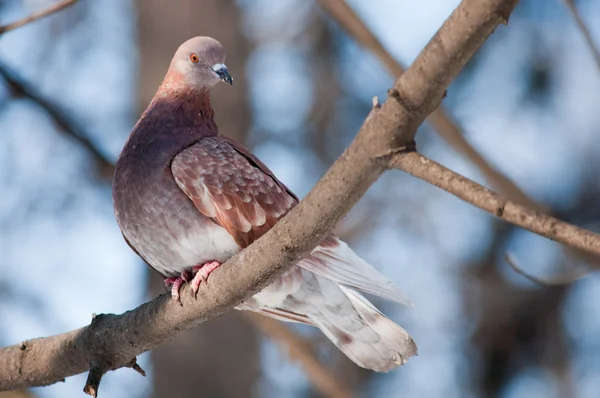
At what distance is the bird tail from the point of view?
15.1ft

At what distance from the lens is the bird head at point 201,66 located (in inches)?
193

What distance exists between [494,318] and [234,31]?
12.8 feet

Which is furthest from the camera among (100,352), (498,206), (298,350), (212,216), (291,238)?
(298,350)

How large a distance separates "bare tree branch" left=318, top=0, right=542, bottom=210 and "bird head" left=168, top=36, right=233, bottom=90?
2.40ft

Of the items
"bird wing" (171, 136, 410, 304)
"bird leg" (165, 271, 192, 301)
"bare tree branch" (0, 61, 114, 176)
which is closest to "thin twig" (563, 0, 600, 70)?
"bird wing" (171, 136, 410, 304)

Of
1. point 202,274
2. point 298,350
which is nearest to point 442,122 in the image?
point 202,274

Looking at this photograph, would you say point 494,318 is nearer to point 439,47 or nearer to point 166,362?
point 166,362

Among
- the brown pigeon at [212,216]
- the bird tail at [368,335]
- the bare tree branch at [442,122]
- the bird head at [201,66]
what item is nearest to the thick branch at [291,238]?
the brown pigeon at [212,216]

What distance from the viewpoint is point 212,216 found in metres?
4.29

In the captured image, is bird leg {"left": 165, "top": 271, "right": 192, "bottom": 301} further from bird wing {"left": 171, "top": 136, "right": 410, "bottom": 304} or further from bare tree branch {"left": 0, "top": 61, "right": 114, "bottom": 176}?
bare tree branch {"left": 0, "top": 61, "right": 114, "bottom": 176}

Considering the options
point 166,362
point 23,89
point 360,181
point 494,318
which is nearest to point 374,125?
point 360,181

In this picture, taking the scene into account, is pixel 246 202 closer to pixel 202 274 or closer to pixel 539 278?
pixel 202 274

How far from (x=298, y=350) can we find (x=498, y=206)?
332cm

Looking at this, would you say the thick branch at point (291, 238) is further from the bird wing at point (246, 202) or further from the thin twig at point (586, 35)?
the thin twig at point (586, 35)
